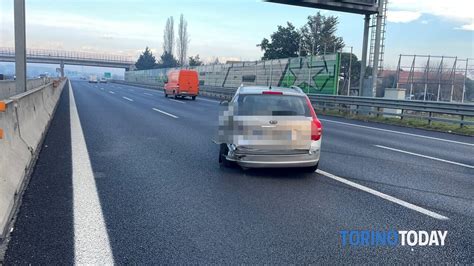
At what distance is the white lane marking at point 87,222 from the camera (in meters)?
3.78

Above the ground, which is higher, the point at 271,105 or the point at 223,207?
the point at 271,105

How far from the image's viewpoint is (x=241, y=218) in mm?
4844

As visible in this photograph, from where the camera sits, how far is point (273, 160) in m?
6.70

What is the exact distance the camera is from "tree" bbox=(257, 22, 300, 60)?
67.1 meters

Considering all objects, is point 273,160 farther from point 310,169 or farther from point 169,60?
point 169,60

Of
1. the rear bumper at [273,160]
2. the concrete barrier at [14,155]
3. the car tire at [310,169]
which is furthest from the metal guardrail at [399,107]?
the concrete barrier at [14,155]

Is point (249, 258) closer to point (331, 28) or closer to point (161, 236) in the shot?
point (161, 236)

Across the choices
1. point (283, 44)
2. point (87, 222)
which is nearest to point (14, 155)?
point (87, 222)

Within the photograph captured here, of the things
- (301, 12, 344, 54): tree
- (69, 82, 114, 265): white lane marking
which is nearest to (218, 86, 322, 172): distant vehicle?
(69, 82, 114, 265): white lane marking

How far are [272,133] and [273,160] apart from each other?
435 millimetres

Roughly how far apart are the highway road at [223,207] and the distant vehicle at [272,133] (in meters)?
0.33

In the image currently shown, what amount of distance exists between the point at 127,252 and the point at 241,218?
1.45 meters

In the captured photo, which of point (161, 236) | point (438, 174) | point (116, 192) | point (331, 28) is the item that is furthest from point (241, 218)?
point (331, 28)

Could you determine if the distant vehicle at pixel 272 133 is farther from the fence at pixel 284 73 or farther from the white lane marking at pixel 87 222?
the fence at pixel 284 73
